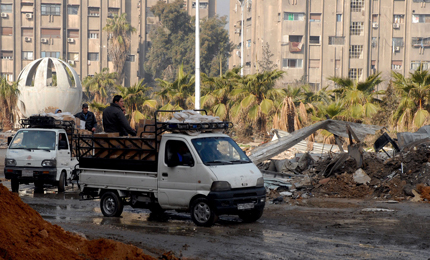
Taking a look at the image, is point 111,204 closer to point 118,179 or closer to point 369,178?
point 118,179

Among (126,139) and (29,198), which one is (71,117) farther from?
(126,139)

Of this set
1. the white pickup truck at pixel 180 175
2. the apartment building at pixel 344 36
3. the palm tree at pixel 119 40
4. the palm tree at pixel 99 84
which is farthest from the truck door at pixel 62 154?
the palm tree at pixel 119 40

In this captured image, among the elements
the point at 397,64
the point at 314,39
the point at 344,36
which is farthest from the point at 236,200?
the point at 397,64

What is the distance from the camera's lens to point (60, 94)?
54.9 m

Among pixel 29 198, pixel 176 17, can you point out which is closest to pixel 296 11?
pixel 176 17

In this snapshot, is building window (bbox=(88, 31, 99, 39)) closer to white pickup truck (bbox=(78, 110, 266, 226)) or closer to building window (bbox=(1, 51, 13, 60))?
building window (bbox=(1, 51, 13, 60))

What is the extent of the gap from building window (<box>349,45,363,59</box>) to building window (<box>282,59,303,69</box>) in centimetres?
722

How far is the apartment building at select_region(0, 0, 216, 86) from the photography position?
282 feet

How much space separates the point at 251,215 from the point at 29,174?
774 cm

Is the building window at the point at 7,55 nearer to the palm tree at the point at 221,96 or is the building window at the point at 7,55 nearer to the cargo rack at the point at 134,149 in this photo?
the palm tree at the point at 221,96

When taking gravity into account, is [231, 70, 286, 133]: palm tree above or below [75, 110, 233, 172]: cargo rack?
above

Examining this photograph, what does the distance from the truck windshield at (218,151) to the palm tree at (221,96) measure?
79.6 ft

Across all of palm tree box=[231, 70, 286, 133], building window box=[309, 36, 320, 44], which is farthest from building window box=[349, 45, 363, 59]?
palm tree box=[231, 70, 286, 133]

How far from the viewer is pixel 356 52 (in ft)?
253
